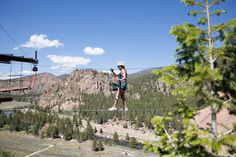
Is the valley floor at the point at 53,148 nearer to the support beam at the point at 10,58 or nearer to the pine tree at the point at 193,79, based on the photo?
the support beam at the point at 10,58

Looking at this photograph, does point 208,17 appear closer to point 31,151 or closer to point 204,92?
point 204,92

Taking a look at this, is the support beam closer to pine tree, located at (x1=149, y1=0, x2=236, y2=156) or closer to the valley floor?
pine tree, located at (x1=149, y1=0, x2=236, y2=156)

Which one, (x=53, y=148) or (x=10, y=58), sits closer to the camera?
(x=10, y=58)

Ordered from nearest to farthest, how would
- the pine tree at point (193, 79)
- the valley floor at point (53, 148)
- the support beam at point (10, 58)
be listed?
1. the pine tree at point (193, 79)
2. the support beam at point (10, 58)
3. the valley floor at point (53, 148)

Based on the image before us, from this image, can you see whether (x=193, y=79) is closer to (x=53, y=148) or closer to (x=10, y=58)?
(x=10, y=58)

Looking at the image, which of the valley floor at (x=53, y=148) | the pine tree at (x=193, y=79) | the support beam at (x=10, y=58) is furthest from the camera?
the valley floor at (x=53, y=148)

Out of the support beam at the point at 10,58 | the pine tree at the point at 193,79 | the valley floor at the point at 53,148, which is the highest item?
the support beam at the point at 10,58

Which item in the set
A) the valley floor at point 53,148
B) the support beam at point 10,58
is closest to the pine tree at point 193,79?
the support beam at point 10,58

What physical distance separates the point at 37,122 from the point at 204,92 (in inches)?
7203

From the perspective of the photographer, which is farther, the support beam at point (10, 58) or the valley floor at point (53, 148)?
the valley floor at point (53, 148)

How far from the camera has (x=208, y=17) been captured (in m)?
10.4

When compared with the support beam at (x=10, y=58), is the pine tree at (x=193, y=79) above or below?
below

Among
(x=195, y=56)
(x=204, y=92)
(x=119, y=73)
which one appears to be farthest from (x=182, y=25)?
(x=119, y=73)

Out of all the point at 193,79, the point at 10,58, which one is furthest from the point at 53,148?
the point at 193,79
